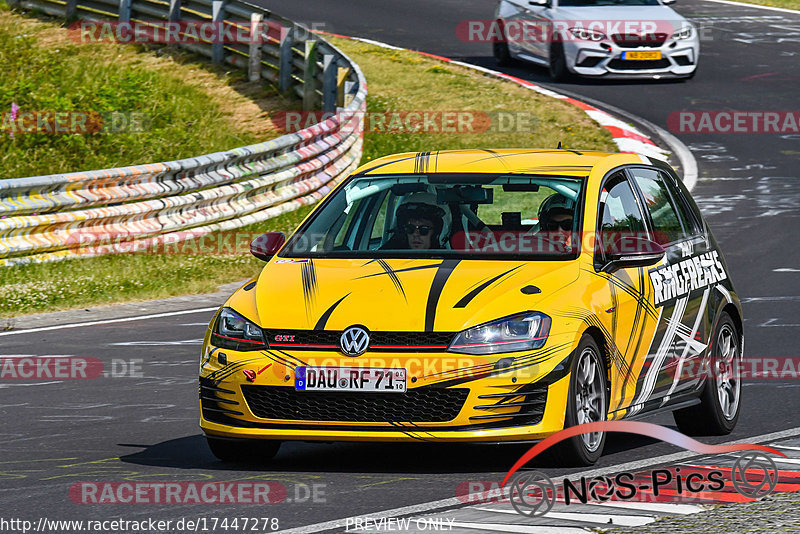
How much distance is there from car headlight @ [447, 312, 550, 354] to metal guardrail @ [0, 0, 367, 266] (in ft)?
27.8

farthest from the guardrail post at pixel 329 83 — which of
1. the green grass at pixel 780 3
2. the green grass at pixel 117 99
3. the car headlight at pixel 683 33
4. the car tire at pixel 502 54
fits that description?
the green grass at pixel 780 3

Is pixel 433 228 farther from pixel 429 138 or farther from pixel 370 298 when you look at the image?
pixel 429 138

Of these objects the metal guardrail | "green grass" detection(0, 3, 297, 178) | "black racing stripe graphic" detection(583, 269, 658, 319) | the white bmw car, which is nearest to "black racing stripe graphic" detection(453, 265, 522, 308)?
"black racing stripe graphic" detection(583, 269, 658, 319)

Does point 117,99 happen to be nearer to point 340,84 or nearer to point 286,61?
point 286,61

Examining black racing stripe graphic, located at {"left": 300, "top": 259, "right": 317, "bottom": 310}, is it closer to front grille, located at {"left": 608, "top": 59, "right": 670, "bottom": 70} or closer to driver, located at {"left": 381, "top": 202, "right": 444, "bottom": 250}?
driver, located at {"left": 381, "top": 202, "right": 444, "bottom": 250}

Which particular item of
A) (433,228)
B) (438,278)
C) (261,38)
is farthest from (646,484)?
(261,38)

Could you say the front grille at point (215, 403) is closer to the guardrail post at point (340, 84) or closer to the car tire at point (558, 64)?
the guardrail post at point (340, 84)

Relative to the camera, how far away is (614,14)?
81.5ft

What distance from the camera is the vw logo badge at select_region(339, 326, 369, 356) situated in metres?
7.33

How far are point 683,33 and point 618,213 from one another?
17192 mm

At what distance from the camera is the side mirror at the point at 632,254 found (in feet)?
26.4

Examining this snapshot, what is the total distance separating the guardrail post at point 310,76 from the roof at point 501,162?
47.5ft

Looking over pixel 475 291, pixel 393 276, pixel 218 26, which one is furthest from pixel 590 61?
pixel 475 291

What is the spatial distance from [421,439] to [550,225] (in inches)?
64.6
